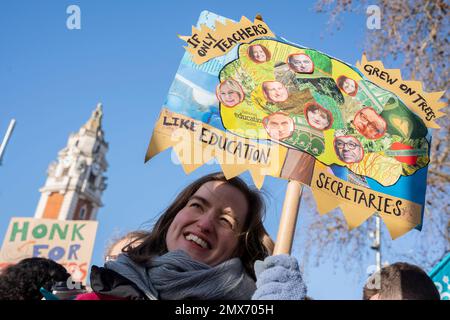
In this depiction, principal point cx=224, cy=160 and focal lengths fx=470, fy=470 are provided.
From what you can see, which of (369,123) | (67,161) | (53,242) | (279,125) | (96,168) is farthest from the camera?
(96,168)

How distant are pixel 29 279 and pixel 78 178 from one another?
44.8 meters

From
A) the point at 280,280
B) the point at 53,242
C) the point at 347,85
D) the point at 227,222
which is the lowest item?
the point at 280,280

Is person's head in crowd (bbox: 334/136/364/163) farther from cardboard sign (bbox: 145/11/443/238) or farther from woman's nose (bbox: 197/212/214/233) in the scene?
→ woman's nose (bbox: 197/212/214/233)

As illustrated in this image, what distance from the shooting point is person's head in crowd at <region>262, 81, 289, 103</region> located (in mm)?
2648

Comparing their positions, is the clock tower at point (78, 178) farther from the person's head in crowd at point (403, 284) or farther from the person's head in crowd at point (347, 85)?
the person's head in crowd at point (403, 284)

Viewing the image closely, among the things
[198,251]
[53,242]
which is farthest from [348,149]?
[53,242]

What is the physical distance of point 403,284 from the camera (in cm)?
239

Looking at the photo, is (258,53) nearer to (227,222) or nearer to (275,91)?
(275,91)

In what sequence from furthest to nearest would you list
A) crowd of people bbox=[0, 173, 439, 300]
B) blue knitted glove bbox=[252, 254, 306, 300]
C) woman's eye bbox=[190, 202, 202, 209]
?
woman's eye bbox=[190, 202, 202, 209], crowd of people bbox=[0, 173, 439, 300], blue knitted glove bbox=[252, 254, 306, 300]

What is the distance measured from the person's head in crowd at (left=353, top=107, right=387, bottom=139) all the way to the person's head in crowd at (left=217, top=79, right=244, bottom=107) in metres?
0.70

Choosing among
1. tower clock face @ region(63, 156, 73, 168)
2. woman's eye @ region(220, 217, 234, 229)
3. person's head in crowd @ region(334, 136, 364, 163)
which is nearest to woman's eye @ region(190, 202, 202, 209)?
woman's eye @ region(220, 217, 234, 229)

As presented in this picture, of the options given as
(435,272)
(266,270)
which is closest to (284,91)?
(266,270)

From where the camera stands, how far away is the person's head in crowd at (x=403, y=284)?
2367mm
